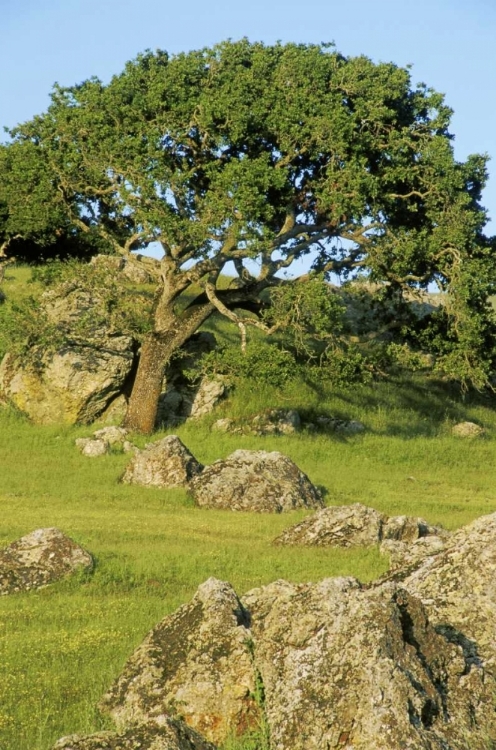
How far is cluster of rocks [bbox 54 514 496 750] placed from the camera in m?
9.51

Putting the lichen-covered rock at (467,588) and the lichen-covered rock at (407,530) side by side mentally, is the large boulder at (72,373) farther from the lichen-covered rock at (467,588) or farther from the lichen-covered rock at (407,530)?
the lichen-covered rock at (467,588)

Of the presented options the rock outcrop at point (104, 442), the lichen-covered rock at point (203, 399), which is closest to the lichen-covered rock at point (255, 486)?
the rock outcrop at point (104, 442)

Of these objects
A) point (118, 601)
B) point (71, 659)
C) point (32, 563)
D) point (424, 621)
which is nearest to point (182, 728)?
point (424, 621)

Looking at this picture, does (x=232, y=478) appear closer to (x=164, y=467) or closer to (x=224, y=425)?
(x=164, y=467)

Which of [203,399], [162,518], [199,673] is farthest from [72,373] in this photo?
[199,673]

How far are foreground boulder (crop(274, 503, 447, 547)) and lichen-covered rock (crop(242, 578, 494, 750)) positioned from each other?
13115 millimetres

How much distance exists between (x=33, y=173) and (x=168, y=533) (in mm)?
22325

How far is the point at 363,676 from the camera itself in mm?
9719

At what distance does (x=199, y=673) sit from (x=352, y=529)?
14.1 metres

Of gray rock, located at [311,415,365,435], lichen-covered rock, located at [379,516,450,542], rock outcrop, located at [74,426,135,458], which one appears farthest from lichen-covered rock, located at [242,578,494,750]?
gray rock, located at [311,415,365,435]

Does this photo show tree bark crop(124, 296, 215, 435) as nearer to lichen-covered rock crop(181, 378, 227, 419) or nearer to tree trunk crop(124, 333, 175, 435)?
tree trunk crop(124, 333, 175, 435)

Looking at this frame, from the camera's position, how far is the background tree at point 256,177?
137ft

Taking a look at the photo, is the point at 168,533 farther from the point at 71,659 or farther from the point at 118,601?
the point at 71,659

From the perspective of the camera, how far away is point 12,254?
194ft
